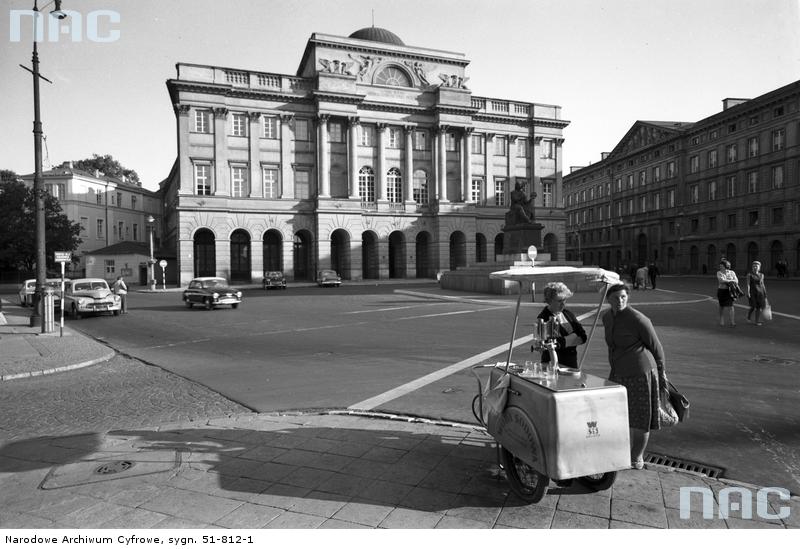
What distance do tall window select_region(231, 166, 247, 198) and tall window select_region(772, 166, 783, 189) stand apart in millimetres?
52531

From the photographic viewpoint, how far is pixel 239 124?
48.8 m

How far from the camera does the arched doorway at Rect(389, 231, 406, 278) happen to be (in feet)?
180

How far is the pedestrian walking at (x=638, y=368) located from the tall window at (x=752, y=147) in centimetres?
6158

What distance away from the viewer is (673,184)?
216ft

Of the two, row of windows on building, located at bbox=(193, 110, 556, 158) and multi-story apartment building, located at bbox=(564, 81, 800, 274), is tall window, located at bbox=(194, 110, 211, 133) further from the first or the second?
multi-story apartment building, located at bbox=(564, 81, 800, 274)

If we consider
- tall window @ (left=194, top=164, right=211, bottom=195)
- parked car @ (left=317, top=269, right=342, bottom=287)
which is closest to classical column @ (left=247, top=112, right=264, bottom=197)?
tall window @ (left=194, top=164, right=211, bottom=195)

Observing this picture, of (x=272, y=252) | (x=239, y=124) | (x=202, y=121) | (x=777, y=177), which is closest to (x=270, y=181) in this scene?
(x=239, y=124)

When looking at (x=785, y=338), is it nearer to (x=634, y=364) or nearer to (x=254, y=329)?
(x=634, y=364)

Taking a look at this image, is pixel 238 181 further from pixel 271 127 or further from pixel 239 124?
pixel 271 127

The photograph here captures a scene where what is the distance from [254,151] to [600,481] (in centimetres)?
4946

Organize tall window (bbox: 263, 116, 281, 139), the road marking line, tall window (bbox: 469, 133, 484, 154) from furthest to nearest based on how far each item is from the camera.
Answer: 1. tall window (bbox: 469, 133, 484, 154)
2. tall window (bbox: 263, 116, 281, 139)
3. the road marking line

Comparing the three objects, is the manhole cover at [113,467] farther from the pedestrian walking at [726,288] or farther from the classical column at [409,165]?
the classical column at [409,165]
